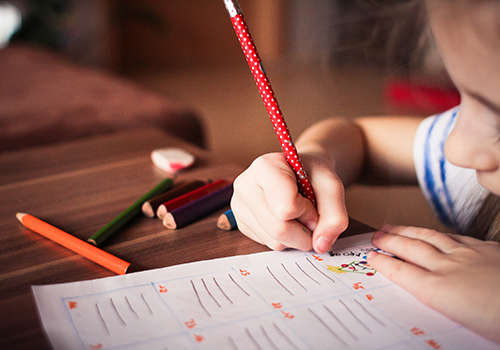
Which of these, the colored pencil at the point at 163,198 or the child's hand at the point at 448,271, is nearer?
the child's hand at the point at 448,271

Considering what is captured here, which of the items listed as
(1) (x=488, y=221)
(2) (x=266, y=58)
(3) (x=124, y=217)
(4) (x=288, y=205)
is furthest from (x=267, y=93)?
(2) (x=266, y=58)

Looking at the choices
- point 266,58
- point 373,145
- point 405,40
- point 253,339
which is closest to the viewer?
point 253,339

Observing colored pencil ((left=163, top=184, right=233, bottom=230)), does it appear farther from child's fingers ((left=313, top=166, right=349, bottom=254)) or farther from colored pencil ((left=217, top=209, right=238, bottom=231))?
child's fingers ((left=313, top=166, right=349, bottom=254))

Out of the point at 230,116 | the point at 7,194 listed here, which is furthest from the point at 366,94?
the point at 7,194

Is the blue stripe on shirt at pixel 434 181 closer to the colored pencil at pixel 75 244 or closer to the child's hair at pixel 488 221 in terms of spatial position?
the child's hair at pixel 488 221

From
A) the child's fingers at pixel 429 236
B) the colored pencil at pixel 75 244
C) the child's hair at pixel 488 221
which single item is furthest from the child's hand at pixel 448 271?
the colored pencil at pixel 75 244

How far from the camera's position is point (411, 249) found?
37cm

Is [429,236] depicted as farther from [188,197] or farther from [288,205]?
[188,197]

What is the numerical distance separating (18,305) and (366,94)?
1857 mm

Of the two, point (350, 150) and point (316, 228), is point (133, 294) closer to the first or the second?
point (316, 228)

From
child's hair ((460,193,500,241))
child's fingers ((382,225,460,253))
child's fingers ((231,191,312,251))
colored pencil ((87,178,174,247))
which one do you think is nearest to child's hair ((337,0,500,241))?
child's hair ((460,193,500,241))

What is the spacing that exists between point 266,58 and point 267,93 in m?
4.11

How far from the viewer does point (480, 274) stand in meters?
0.31

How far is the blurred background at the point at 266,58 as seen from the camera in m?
0.53
